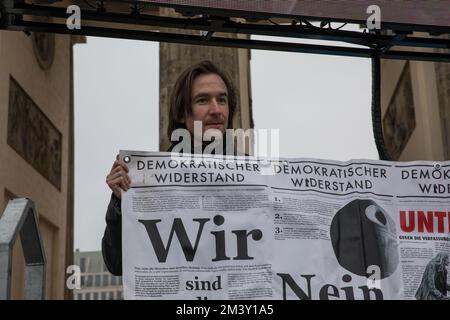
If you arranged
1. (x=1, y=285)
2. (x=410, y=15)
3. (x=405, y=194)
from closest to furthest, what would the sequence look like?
(x=1, y=285)
(x=405, y=194)
(x=410, y=15)

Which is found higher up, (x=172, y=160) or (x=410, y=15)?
(x=410, y=15)

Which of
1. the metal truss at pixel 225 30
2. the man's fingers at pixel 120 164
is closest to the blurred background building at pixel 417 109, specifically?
the metal truss at pixel 225 30

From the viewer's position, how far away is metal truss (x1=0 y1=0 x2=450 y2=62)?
14.0 feet

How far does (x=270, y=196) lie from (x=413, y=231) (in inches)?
24.0

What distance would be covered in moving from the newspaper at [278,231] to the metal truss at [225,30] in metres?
1.15

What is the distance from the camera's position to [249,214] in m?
3.26

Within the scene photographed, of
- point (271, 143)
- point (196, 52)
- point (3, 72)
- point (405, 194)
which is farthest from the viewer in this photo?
point (3, 72)

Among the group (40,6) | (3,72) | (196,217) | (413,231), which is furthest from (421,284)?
(3,72)

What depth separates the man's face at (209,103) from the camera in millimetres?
Answer: 3592

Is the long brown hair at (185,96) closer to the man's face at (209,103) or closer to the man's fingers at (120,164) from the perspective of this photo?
the man's face at (209,103)

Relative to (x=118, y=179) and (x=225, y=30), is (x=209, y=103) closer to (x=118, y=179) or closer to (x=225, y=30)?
(x=118, y=179)

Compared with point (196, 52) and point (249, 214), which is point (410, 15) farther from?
point (196, 52)

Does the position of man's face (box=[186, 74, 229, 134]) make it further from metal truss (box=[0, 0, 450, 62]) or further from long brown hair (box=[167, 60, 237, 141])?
metal truss (box=[0, 0, 450, 62])

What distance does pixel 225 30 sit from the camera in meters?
4.43
